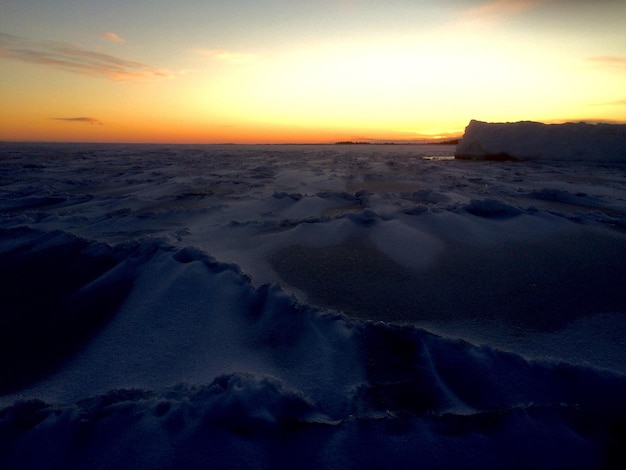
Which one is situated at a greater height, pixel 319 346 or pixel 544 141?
pixel 544 141

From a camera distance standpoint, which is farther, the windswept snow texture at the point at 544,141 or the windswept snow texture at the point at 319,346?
the windswept snow texture at the point at 544,141

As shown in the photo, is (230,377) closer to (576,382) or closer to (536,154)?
(576,382)

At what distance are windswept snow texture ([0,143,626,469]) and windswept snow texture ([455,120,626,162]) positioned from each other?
9.85 metres

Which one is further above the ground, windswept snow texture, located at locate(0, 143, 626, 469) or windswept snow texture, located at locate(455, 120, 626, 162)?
windswept snow texture, located at locate(455, 120, 626, 162)

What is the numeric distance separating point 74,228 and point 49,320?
5.40ft

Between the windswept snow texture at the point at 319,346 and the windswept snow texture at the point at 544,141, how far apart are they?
32.3 ft

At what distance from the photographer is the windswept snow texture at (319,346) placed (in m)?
0.94

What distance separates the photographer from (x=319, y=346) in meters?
1.32

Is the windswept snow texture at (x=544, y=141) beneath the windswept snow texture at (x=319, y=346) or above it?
above

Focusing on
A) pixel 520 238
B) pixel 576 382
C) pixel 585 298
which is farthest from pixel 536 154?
pixel 576 382

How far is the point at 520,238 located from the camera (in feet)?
8.35

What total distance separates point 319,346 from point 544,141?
41.9 feet

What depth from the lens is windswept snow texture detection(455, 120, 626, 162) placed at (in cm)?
1016

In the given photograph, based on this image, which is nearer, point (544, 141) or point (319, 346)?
point (319, 346)
